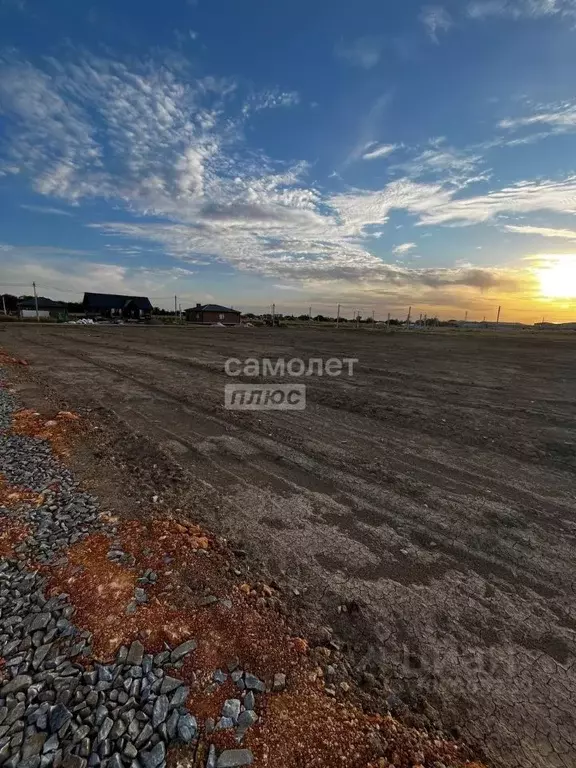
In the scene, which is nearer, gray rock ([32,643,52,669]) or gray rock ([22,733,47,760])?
gray rock ([22,733,47,760])

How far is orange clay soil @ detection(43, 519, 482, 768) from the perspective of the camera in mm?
1805

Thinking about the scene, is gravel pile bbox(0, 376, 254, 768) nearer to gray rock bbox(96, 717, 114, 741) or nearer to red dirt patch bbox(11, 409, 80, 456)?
gray rock bbox(96, 717, 114, 741)

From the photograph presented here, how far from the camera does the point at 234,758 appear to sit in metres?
1.72

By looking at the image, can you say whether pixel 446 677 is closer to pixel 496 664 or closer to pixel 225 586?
pixel 496 664

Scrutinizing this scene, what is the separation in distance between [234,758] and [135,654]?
84 cm

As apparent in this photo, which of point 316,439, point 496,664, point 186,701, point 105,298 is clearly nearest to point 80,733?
point 186,701

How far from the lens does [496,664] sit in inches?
93.1

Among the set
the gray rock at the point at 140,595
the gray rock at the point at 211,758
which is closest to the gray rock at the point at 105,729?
the gray rock at the point at 211,758

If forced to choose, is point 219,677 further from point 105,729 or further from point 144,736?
point 105,729

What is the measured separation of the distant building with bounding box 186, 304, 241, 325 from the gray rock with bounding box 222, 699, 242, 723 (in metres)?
70.2

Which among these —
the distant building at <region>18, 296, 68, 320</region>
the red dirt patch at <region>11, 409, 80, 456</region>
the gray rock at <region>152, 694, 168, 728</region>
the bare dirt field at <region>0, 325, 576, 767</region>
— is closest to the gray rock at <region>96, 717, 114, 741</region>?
the gray rock at <region>152, 694, 168, 728</region>

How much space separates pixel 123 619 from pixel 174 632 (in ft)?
1.24

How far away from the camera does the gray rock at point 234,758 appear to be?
5.56 feet

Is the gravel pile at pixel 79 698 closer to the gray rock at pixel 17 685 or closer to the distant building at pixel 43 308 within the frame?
the gray rock at pixel 17 685
